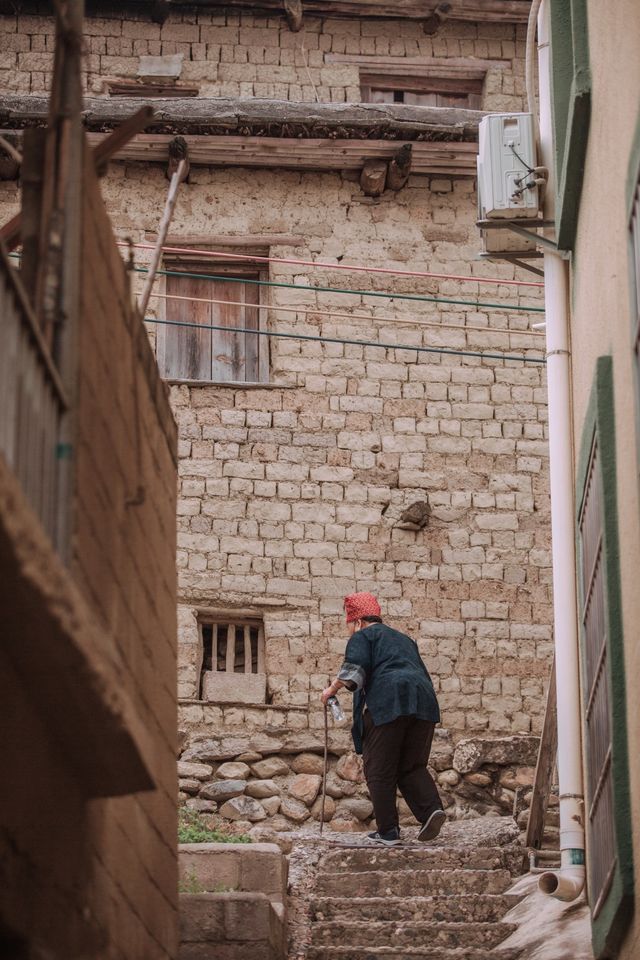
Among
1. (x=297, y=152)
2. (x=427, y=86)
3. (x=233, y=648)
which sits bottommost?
(x=233, y=648)

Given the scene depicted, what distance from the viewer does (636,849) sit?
593cm

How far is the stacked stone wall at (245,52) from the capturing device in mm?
14938

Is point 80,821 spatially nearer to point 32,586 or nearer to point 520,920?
point 32,586

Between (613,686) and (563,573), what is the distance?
1993 millimetres

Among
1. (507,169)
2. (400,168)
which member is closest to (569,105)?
(507,169)

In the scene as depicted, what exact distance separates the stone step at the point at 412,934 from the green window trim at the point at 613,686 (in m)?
1.29

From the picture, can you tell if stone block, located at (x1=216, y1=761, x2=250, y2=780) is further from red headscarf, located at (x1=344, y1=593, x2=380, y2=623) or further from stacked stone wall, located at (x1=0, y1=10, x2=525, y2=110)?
stacked stone wall, located at (x1=0, y1=10, x2=525, y2=110)

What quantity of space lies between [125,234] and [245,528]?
2671mm

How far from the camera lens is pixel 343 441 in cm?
1362

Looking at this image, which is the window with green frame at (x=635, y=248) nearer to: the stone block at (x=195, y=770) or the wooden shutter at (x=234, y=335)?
the stone block at (x=195, y=770)

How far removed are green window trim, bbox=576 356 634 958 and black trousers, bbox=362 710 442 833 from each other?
3036 mm

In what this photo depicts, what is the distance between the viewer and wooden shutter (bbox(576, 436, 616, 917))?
21.5ft

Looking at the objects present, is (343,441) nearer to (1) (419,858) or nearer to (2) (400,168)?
(2) (400,168)

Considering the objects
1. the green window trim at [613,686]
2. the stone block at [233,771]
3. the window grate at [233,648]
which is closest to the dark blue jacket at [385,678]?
the stone block at [233,771]
